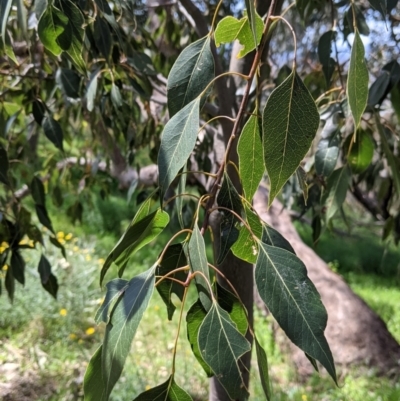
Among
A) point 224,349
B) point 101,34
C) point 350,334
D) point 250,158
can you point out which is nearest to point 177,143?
point 250,158

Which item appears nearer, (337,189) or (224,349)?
(224,349)

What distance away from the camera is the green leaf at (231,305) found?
0.49 meters

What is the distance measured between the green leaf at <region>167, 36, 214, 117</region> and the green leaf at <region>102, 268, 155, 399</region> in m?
0.19

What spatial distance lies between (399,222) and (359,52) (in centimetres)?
91

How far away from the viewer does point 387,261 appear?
4914mm

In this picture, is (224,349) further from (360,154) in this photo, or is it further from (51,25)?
(360,154)

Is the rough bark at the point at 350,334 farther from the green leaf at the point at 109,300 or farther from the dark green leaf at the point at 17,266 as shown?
the green leaf at the point at 109,300

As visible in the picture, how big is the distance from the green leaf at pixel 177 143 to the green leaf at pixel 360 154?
55 cm

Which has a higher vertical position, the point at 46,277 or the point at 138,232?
the point at 138,232

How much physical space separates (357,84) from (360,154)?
0.52m

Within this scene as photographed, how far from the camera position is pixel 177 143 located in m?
0.44

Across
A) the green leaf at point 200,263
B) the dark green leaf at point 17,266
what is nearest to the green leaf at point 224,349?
the green leaf at point 200,263

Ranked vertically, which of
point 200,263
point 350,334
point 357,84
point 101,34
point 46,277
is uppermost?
point 101,34

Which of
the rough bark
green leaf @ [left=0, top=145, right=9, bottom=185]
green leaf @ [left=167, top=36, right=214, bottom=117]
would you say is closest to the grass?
the rough bark
